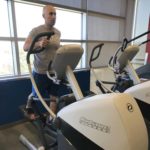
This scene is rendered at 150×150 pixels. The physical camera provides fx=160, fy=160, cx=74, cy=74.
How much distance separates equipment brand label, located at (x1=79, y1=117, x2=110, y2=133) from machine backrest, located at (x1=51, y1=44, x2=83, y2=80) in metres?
0.49

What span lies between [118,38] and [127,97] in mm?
3706

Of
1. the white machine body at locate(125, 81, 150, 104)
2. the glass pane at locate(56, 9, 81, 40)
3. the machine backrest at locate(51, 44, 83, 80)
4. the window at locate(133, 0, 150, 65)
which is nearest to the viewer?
the machine backrest at locate(51, 44, 83, 80)

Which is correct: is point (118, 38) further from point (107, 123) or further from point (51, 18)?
point (107, 123)

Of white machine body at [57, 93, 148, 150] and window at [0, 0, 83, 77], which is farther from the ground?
window at [0, 0, 83, 77]

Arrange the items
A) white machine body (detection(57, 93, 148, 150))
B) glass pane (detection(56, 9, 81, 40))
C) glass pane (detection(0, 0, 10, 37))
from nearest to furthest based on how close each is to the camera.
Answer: white machine body (detection(57, 93, 148, 150)) < glass pane (detection(0, 0, 10, 37)) < glass pane (detection(56, 9, 81, 40))

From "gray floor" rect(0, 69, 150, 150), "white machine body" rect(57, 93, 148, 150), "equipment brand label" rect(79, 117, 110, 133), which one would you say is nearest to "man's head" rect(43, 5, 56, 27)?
"white machine body" rect(57, 93, 148, 150)

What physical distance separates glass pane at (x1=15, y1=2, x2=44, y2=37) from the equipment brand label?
2.08 meters

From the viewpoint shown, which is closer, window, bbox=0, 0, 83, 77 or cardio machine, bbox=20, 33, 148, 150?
cardio machine, bbox=20, 33, 148, 150

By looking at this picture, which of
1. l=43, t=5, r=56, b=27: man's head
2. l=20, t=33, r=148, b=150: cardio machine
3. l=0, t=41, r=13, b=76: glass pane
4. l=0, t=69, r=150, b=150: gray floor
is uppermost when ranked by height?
l=43, t=5, r=56, b=27: man's head

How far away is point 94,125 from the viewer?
1.08 metres

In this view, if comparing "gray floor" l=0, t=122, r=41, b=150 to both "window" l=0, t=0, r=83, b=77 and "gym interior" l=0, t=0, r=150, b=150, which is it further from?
"window" l=0, t=0, r=83, b=77

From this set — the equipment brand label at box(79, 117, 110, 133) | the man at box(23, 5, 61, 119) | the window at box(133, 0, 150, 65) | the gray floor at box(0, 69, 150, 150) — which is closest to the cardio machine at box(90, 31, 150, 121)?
the man at box(23, 5, 61, 119)

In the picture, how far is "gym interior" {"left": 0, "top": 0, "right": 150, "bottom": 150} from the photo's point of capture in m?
1.08

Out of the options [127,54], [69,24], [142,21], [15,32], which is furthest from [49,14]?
[142,21]
